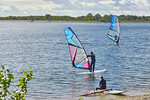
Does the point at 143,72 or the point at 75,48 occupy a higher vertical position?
the point at 75,48

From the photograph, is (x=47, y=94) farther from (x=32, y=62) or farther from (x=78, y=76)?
(x=32, y=62)

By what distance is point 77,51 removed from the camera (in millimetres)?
24797

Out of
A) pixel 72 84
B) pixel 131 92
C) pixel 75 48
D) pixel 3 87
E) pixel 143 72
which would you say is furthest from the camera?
pixel 143 72

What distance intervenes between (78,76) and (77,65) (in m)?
1.04

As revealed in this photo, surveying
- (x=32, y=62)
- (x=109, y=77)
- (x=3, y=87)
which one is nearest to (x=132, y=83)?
(x=109, y=77)

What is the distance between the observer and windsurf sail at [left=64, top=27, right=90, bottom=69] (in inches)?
957

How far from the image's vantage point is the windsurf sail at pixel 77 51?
957 inches

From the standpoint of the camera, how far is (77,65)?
25.5 metres

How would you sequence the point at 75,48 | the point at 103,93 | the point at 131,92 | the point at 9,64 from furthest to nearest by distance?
the point at 9,64, the point at 75,48, the point at 131,92, the point at 103,93

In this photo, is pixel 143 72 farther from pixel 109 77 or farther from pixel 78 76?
pixel 78 76

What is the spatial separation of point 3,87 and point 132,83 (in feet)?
58.2

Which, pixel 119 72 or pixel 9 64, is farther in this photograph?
pixel 9 64

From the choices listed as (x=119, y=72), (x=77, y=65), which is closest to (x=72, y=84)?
(x=77, y=65)

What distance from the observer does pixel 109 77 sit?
25656mm
